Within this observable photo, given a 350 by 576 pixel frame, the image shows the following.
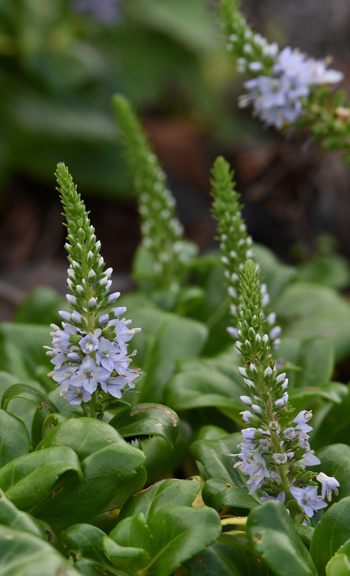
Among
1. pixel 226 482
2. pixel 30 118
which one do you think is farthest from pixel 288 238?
pixel 226 482

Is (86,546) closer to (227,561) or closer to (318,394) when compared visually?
(227,561)

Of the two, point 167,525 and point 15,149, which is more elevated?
point 15,149

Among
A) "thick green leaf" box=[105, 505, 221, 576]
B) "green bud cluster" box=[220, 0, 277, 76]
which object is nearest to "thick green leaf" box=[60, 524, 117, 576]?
"thick green leaf" box=[105, 505, 221, 576]

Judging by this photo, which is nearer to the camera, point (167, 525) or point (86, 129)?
point (167, 525)

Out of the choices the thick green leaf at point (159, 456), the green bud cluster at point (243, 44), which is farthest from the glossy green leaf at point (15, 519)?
the green bud cluster at point (243, 44)

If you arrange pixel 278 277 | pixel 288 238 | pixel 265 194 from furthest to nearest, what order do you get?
pixel 288 238 < pixel 265 194 < pixel 278 277

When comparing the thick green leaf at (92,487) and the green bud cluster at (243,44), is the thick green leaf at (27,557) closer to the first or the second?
the thick green leaf at (92,487)

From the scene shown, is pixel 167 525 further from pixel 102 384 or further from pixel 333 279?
pixel 333 279
